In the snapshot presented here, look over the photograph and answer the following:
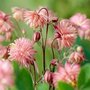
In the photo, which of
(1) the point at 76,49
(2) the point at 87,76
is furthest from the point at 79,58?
(2) the point at 87,76

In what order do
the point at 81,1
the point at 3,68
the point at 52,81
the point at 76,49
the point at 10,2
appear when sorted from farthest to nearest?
the point at 10,2, the point at 81,1, the point at 76,49, the point at 52,81, the point at 3,68

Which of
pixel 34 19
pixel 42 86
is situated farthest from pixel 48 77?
pixel 34 19

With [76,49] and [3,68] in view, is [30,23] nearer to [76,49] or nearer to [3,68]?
[76,49]

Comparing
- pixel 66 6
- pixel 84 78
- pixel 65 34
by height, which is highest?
pixel 66 6

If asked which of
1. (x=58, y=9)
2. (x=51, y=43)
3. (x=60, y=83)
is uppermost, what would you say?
(x=58, y=9)

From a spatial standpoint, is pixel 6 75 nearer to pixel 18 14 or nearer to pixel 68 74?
pixel 68 74
